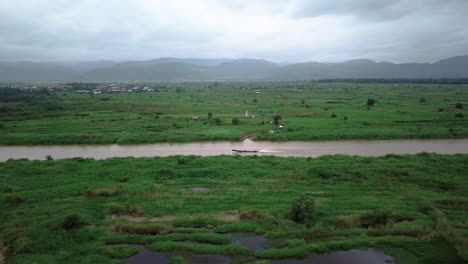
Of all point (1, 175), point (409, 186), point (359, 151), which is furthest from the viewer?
point (359, 151)

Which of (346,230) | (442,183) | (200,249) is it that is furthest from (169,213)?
(442,183)

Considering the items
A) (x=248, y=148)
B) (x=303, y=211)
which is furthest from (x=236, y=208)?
(x=248, y=148)

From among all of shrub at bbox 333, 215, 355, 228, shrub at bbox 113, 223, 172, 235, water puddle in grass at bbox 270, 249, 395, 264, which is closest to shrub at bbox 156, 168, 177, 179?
shrub at bbox 113, 223, 172, 235

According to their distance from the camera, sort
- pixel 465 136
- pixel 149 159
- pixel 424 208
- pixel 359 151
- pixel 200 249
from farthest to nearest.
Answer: pixel 465 136 < pixel 359 151 < pixel 149 159 < pixel 424 208 < pixel 200 249

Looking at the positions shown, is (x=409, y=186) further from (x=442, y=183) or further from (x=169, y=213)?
(x=169, y=213)

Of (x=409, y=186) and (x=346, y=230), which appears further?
(x=409, y=186)

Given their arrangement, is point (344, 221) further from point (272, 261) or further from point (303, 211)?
point (272, 261)

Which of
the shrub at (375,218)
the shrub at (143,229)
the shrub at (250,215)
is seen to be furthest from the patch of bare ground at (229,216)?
the shrub at (375,218)
